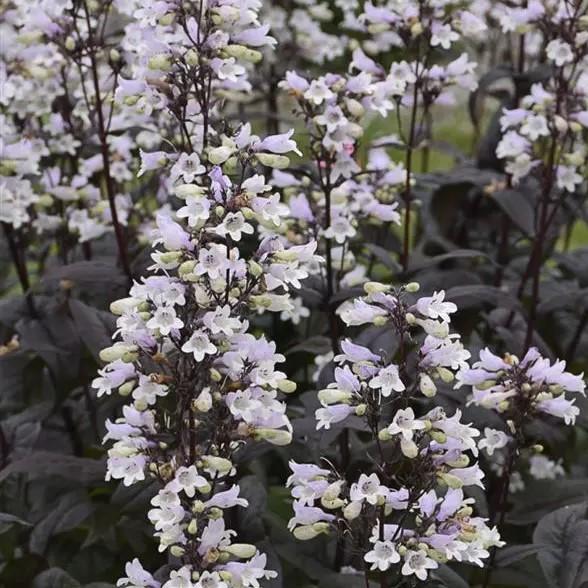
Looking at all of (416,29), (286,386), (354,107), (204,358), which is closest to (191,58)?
(354,107)

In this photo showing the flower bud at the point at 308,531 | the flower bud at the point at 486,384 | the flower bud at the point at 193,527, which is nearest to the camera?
the flower bud at the point at 193,527

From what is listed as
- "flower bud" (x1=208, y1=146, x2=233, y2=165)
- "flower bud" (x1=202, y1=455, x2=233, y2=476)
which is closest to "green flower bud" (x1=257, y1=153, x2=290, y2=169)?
"flower bud" (x1=208, y1=146, x2=233, y2=165)

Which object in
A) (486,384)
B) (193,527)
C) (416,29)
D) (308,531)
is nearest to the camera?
(193,527)

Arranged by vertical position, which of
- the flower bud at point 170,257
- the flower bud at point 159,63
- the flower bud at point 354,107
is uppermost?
the flower bud at point 159,63

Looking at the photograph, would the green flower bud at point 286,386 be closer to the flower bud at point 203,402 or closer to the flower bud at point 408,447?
the flower bud at point 203,402

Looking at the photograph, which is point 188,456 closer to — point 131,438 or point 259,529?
point 131,438

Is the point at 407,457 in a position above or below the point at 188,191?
below

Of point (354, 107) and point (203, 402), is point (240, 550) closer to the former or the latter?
point (203, 402)

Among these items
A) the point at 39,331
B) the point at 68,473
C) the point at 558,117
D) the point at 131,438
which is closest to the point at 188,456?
the point at 131,438

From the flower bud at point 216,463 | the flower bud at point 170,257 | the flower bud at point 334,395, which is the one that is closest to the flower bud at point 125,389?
the flower bud at point 216,463

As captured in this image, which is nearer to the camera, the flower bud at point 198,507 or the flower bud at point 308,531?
the flower bud at point 198,507

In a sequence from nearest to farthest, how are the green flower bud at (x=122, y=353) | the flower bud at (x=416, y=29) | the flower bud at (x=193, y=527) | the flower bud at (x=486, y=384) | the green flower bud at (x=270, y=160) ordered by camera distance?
the flower bud at (x=193, y=527)
the green flower bud at (x=122, y=353)
the green flower bud at (x=270, y=160)
the flower bud at (x=486, y=384)
the flower bud at (x=416, y=29)

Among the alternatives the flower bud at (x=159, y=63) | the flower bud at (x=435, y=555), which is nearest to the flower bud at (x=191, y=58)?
the flower bud at (x=159, y=63)

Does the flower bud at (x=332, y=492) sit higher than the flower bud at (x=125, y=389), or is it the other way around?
the flower bud at (x=125, y=389)
